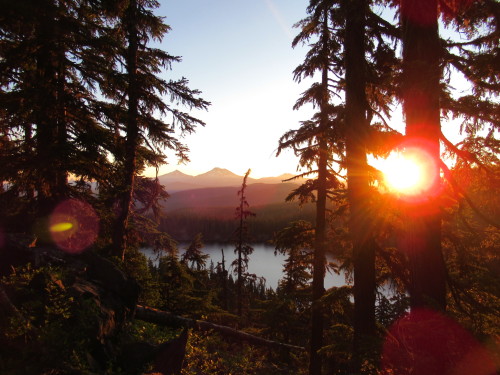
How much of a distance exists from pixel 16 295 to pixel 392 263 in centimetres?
787

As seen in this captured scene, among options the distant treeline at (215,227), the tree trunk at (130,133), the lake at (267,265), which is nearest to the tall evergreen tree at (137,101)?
the tree trunk at (130,133)

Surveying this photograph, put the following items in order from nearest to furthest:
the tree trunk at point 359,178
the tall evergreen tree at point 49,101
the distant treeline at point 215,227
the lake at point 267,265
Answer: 1. the tree trunk at point 359,178
2. the tall evergreen tree at point 49,101
3. the lake at point 267,265
4. the distant treeline at point 215,227

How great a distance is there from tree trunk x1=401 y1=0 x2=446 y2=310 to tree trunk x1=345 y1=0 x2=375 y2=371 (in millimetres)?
1504

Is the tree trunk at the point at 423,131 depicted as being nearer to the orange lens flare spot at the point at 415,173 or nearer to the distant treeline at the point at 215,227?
the orange lens flare spot at the point at 415,173

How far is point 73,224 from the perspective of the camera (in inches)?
390

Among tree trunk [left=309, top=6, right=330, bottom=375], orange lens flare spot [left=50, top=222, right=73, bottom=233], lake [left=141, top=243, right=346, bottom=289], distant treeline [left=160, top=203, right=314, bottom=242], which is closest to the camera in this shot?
orange lens flare spot [left=50, top=222, right=73, bottom=233]

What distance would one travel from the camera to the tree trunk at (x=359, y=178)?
264 inches

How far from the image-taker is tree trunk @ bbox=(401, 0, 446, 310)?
16.2 ft

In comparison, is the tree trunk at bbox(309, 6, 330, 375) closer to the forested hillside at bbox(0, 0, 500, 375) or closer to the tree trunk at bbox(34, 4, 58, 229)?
the forested hillside at bbox(0, 0, 500, 375)

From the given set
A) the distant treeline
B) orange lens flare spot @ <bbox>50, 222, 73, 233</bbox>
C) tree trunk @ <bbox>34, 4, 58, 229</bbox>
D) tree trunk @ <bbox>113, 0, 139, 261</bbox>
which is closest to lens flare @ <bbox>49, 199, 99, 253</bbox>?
orange lens flare spot @ <bbox>50, 222, 73, 233</bbox>

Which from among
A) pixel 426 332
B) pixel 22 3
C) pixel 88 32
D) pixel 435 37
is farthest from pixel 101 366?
pixel 88 32

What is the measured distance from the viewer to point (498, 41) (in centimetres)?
466

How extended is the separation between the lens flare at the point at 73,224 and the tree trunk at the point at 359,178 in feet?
27.2

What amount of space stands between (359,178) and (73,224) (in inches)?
357
